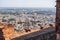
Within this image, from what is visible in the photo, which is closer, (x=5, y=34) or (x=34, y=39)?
(x=34, y=39)

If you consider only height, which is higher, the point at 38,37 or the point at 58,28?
the point at 58,28

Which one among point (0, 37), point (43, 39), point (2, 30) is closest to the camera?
point (43, 39)

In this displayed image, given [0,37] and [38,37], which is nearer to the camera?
[38,37]

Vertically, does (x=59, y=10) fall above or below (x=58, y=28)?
above

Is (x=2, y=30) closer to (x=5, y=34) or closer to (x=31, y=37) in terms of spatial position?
(x=5, y=34)

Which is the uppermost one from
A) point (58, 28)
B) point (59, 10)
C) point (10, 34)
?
point (59, 10)

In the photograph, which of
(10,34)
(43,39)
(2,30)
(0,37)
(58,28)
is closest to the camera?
(58,28)

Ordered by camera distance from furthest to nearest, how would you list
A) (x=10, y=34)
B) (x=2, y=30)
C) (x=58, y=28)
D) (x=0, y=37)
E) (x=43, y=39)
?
(x=10, y=34), (x=2, y=30), (x=0, y=37), (x=43, y=39), (x=58, y=28)

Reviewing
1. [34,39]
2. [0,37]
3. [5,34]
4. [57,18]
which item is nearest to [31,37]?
[34,39]

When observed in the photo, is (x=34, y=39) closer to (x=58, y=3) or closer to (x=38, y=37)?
(x=38, y=37)

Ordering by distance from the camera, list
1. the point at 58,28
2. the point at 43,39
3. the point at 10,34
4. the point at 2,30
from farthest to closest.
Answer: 1. the point at 10,34
2. the point at 2,30
3. the point at 43,39
4. the point at 58,28
